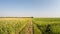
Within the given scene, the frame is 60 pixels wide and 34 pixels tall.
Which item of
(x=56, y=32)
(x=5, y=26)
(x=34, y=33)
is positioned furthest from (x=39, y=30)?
(x=5, y=26)

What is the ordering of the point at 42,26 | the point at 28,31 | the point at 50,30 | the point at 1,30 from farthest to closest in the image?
the point at 28,31
the point at 42,26
the point at 50,30
the point at 1,30

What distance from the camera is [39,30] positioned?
28.2ft

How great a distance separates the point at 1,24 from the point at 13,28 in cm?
59

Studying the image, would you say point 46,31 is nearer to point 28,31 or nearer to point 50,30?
point 50,30

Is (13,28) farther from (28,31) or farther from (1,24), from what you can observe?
(28,31)

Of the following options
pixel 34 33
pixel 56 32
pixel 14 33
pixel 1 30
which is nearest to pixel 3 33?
pixel 1 30

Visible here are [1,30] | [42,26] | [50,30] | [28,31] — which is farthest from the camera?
[28,31]

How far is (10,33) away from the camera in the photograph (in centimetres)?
788

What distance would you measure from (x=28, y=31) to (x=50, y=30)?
64.2 inches

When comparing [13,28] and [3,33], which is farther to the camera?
[13,28]

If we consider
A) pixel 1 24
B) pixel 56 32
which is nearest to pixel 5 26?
pixel 1 24

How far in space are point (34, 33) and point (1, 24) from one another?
1589mm

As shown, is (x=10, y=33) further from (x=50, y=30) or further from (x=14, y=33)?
(x=50, y=30)

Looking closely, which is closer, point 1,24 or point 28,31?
point 1,24
